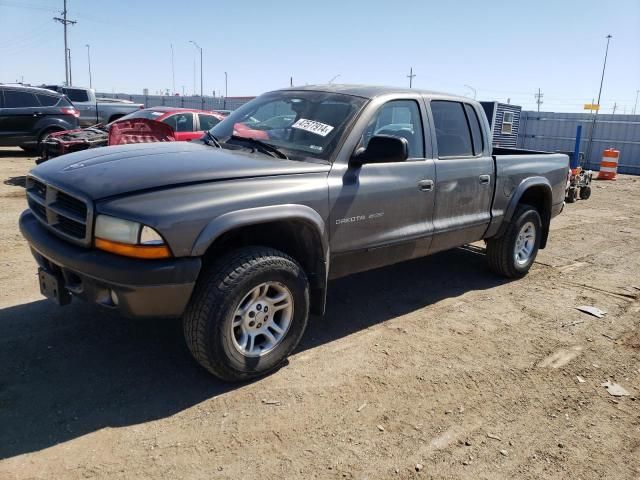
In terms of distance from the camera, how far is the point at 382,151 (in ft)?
12.1

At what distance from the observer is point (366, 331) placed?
4.26 meters

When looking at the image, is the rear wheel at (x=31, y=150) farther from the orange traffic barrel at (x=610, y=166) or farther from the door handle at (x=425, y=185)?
the orange traffic barrel at (x=610, y=166)

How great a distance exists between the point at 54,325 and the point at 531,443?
11.3ft

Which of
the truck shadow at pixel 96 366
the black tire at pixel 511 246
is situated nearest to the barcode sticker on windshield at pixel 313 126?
the truck shadow at pixel 96 366

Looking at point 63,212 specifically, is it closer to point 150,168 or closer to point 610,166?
point 150,168

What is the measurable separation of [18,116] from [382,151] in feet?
41.7

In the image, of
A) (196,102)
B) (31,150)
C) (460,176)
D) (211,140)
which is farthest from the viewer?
(196,102)

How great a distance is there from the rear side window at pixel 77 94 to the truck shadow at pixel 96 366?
58.5ft

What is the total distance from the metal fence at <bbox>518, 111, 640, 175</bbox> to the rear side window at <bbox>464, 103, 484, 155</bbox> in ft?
60.2

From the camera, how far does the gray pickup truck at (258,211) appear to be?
9.47 feet

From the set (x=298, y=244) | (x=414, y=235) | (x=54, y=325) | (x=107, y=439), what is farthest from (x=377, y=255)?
(x=54, y=325)

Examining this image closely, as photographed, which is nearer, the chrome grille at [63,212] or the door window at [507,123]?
the chrome grille at [63,212]

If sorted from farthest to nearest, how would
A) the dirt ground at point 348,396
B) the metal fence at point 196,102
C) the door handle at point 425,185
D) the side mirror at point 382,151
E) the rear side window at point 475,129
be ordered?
the metal fence at point 196,102
the rear side window at point 475,129
the door handle at point 425,185
the side mirror at point 382,151
the dirt ground at point 348,396

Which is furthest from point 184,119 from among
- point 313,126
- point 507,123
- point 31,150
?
point 507,123
